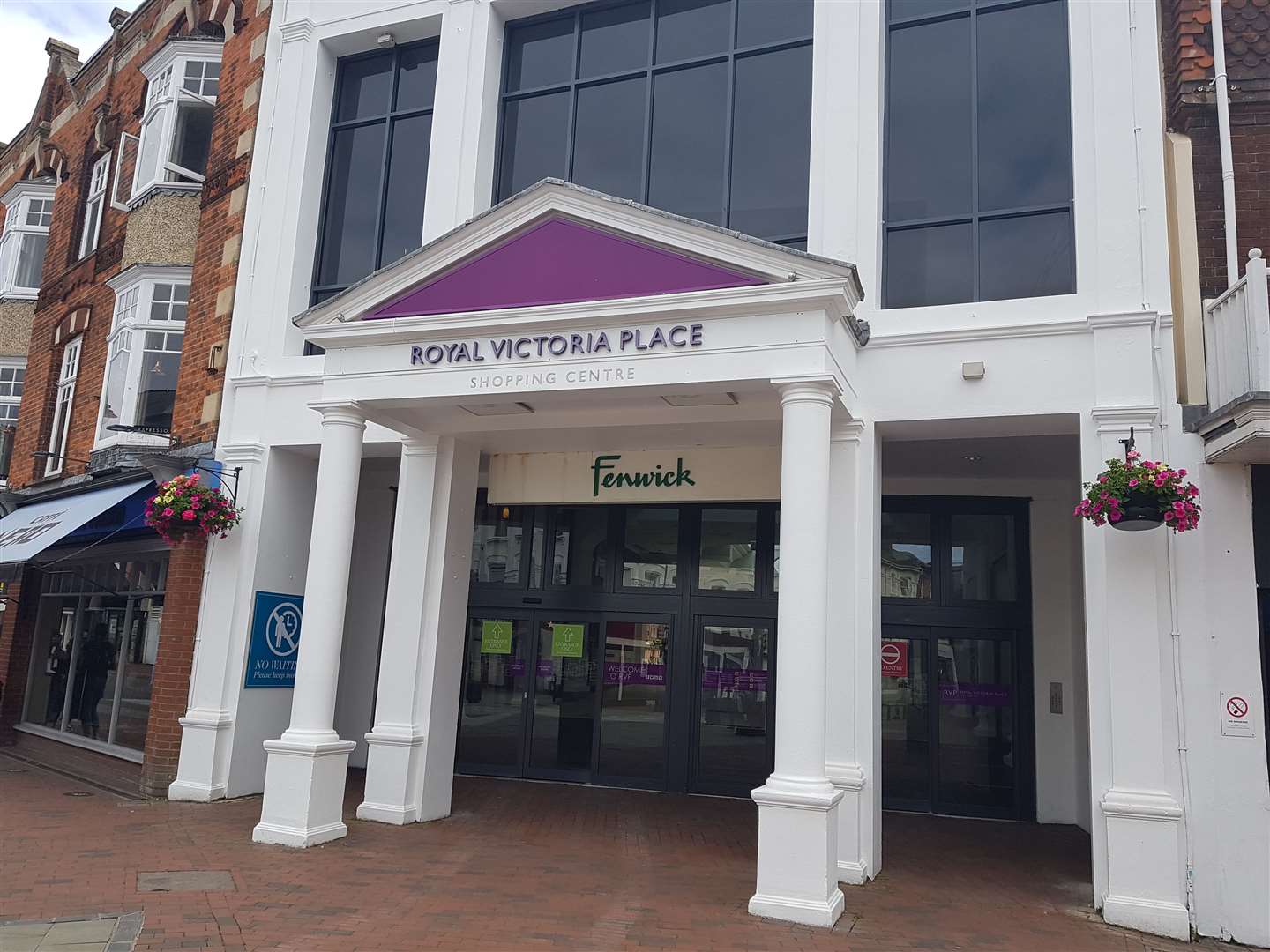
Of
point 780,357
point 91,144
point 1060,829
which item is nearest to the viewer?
point 780,357

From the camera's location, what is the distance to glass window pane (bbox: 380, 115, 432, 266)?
35.6 feet

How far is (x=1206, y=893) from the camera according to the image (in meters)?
6.61

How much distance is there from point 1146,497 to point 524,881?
201 inches

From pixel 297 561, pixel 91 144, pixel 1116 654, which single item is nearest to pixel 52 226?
pixel 91 144

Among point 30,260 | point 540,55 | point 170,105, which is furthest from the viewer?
point 30,260

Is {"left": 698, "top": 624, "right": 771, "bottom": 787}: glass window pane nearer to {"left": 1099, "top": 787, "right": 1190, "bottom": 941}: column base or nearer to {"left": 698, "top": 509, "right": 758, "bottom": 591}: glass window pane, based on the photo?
{"left": 698, "top": 509, "right": 758, "bottom": 591}: glass window pane

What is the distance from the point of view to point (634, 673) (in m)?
11.6

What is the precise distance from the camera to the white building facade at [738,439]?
697 cm

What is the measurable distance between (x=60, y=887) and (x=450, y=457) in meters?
4.65

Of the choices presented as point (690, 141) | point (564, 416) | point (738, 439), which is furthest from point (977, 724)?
point (690, 141)

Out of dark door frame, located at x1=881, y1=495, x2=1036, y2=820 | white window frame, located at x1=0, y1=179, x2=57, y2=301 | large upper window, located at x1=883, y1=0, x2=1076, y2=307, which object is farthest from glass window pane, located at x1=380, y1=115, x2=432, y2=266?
white window frame, located at x1=0, y1=179, x2=57, y2=301

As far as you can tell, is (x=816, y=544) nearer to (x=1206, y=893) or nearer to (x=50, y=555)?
(x=1206, y=893)

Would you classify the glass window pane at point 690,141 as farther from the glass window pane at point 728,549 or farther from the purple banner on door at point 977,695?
the purple banner on door at point 977,695

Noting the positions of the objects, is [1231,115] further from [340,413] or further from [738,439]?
[340,413]
